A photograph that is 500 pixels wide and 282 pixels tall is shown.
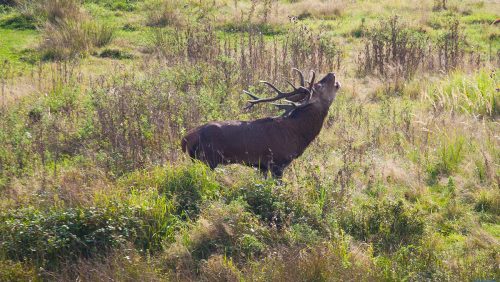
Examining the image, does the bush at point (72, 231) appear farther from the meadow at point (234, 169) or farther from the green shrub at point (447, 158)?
the green shrub at point (447, 158)

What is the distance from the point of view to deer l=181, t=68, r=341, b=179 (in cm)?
869

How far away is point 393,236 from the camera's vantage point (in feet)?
25.9

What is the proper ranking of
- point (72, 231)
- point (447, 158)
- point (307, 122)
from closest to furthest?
point (72, 231), point (307, 122), point (447, 158)

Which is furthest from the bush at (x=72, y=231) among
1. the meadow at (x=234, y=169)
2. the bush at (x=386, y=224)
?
the bush at (x=386, y=224)

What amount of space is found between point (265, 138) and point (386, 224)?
1891 mm

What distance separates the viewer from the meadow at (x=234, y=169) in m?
7.21

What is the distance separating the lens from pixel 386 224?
313 inches

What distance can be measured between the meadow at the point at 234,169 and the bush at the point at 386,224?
0.06 feet

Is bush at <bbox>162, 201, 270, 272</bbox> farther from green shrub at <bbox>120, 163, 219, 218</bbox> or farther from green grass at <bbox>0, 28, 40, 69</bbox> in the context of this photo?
green grass at <bbox>0, 28, 40, 69</bbox>

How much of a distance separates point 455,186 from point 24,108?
22.1 ft

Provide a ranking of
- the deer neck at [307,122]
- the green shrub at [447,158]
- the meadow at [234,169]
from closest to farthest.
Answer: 1. the meadow at [234,169]
2. the deer neck at [307,122]
3. the green shrub at [447,158]

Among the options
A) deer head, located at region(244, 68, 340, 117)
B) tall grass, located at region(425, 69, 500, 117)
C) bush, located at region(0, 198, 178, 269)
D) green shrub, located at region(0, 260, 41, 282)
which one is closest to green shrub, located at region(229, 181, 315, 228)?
bush, located at region(0, 198, 178, 269)

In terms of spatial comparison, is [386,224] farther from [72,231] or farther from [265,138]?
[72,231]

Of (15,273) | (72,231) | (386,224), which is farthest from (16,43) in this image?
(386,224)
